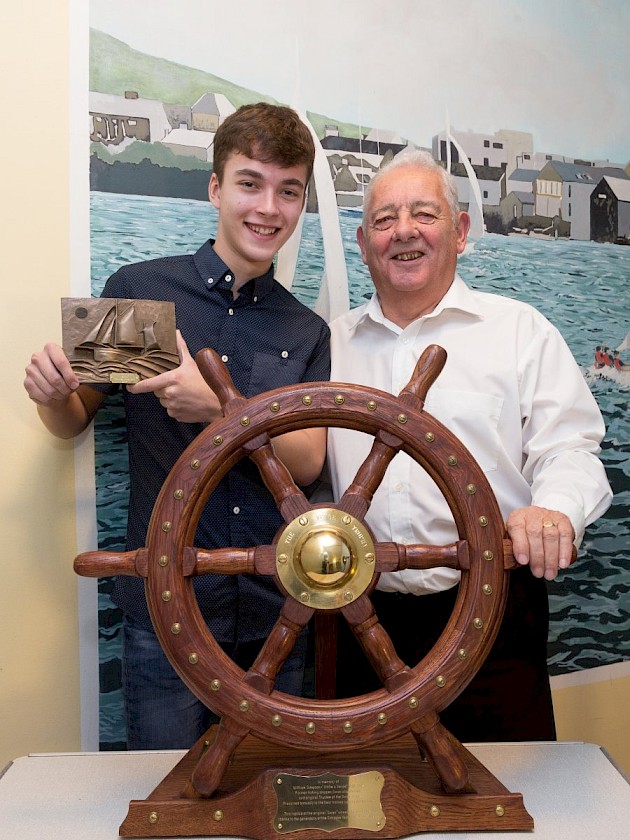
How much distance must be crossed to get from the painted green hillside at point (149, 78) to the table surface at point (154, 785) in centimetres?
153

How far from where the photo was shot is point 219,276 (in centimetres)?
186

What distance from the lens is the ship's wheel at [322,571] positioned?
1.23 m

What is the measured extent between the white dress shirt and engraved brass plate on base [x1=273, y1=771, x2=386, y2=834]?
526 mm

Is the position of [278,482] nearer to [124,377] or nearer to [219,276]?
[124,377]

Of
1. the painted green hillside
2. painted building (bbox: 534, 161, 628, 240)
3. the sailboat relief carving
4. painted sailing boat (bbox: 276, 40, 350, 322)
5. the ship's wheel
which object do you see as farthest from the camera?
painted building (bbox: 534, 161, 628, 240)

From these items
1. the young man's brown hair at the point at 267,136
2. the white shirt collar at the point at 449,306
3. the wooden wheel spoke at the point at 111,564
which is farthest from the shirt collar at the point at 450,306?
the wooden wheel spoke at the point at 111,564

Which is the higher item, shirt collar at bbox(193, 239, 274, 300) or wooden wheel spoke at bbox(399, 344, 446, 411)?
shirt collar at bbox(193, 239, 274, 300)

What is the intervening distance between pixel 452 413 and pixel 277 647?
2.42 feet

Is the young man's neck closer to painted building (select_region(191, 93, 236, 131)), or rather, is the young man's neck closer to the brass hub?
painted building (select_region(191, 93, 236, 131))

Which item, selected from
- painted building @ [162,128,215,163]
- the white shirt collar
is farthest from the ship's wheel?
painted building @ [162,128,215,163]

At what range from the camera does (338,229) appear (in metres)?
2.20

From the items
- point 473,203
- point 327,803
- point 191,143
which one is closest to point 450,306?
point 473,203

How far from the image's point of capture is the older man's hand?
1.31m

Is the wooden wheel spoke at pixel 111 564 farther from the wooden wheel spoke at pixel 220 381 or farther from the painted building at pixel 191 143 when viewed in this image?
the painted building at pixel 191 143
